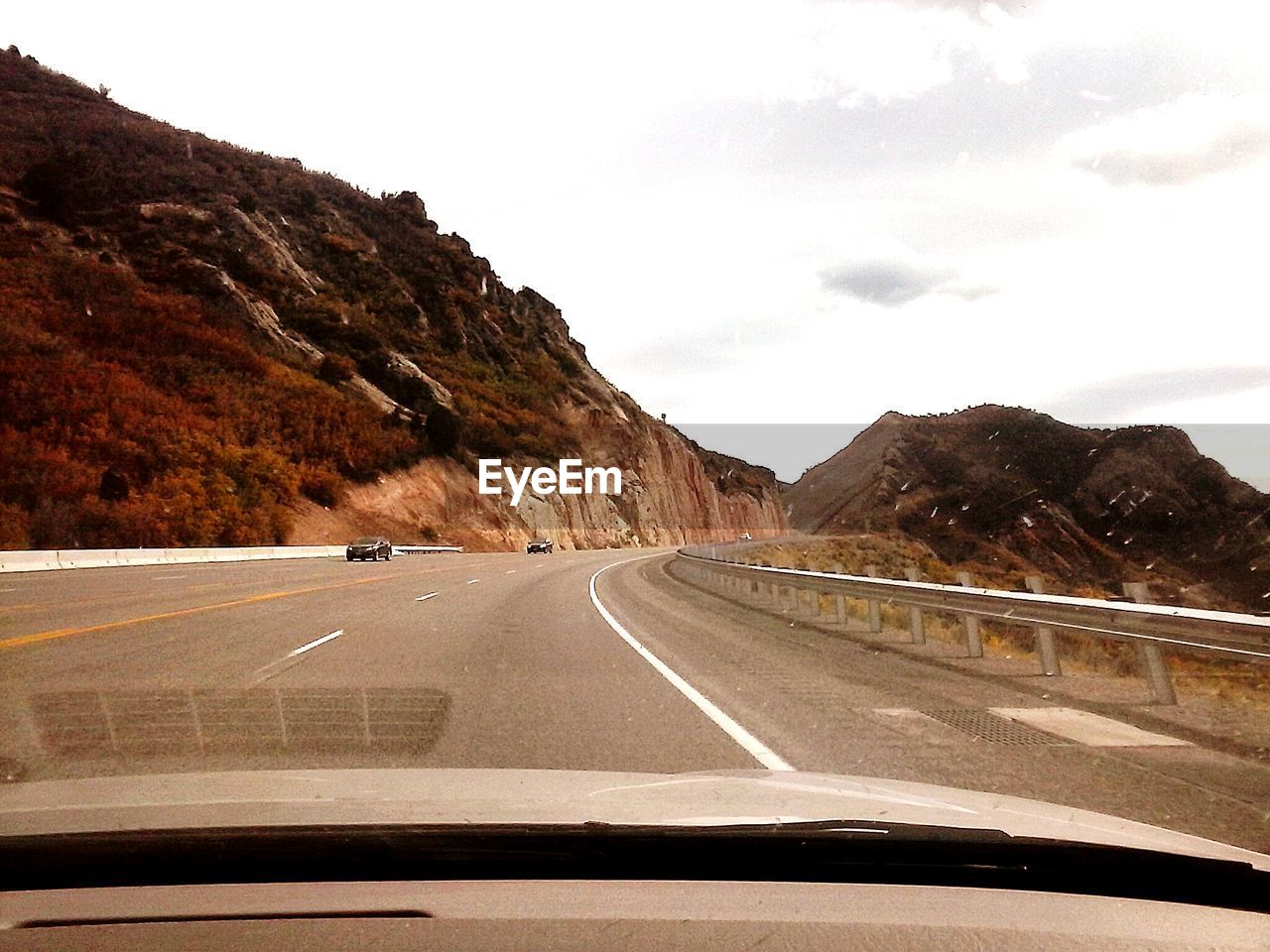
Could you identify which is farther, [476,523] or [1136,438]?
[1136,438]

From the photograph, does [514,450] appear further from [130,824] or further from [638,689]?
[130,824]

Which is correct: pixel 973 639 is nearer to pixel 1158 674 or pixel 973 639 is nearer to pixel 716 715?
pixel 1158 674

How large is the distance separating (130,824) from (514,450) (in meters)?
78.0

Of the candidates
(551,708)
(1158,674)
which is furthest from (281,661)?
(1158,674)

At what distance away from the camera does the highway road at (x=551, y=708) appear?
6.85m

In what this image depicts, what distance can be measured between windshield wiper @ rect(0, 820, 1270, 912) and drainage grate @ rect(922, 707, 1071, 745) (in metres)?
4.53

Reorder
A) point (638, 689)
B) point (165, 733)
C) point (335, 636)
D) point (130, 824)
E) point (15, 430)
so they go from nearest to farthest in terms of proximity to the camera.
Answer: point (130, 824), point (165, 733), point (638, 689), point (335, 636), point (15, 430)

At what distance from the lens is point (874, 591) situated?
16.1 meters

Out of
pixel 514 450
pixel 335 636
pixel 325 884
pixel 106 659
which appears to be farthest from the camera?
pixel 514 450

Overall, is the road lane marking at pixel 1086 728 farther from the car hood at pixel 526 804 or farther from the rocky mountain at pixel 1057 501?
the rocky mountain at pixel 1057 501

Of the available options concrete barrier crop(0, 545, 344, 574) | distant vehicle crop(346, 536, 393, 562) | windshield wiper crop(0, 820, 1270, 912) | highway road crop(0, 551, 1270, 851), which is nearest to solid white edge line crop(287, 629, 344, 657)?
highway road crop(0, 551, 1270, 851)

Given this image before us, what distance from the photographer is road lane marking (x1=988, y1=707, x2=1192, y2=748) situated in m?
8.02

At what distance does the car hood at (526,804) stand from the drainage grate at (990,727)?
3692 millimetres

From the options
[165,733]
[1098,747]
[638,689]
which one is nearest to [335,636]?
[638,689]
